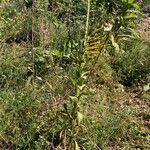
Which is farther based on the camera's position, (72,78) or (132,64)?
(132,64)

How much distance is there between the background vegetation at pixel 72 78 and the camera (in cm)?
391

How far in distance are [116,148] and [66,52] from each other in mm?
1469

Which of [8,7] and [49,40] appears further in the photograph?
[8,7]

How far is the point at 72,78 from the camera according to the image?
4.14 m

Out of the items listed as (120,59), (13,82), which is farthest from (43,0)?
(13,82)

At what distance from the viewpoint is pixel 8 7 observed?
595 centimetres

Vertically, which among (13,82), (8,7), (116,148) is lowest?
(116,148)

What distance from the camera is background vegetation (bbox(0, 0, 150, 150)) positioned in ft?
12.8

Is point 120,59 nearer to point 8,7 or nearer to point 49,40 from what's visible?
point 49,40

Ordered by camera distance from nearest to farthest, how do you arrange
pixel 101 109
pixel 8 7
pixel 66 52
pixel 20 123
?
pixel 20 123 < pixel 101 109 < pixel 66 52 < pixel 8 7

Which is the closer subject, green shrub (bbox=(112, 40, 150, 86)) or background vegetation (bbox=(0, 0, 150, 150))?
background vegetation (bbox=(0, 0, 150, 150))

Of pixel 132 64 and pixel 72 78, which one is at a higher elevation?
pixel 72 78

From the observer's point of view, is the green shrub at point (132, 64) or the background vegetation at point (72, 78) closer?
the background vegetation at point (72, 78)

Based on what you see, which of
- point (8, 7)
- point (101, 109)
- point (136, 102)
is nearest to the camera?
point (101, 109)
